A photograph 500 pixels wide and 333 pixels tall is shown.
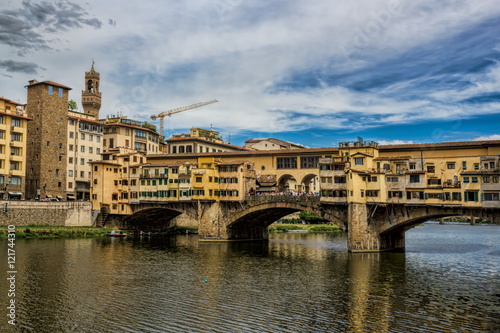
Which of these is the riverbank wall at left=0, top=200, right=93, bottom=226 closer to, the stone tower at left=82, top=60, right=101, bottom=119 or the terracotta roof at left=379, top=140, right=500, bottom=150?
the stone tower at left=82, top=60, right=101, bottom=119

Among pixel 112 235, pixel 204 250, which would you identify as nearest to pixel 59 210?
pixel 112 235

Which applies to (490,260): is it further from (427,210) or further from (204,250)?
→ (204,250)

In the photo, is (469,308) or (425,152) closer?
(469,308)

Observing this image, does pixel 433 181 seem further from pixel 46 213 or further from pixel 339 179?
pixel 46 213

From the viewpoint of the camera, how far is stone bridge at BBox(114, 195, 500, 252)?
68250 millimetres

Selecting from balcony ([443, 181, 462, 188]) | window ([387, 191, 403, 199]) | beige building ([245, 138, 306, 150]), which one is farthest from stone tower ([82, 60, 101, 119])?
balcony ([443, 181, 462, 188])

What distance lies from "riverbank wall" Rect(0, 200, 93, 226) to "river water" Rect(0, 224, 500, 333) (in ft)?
57.4

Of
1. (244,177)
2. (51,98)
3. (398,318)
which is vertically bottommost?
(398,318)

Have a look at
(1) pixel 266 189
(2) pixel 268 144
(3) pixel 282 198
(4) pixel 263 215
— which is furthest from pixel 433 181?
(2) pixel 268 144

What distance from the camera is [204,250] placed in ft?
250

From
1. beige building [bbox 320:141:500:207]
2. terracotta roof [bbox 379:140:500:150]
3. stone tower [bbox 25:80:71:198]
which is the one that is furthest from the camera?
stone tower [bbox 25:80:71:198]

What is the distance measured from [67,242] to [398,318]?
62962 millimetres

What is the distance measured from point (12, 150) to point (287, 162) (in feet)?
189

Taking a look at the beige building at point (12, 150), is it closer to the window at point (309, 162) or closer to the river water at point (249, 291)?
the river water at point (249, 291)
